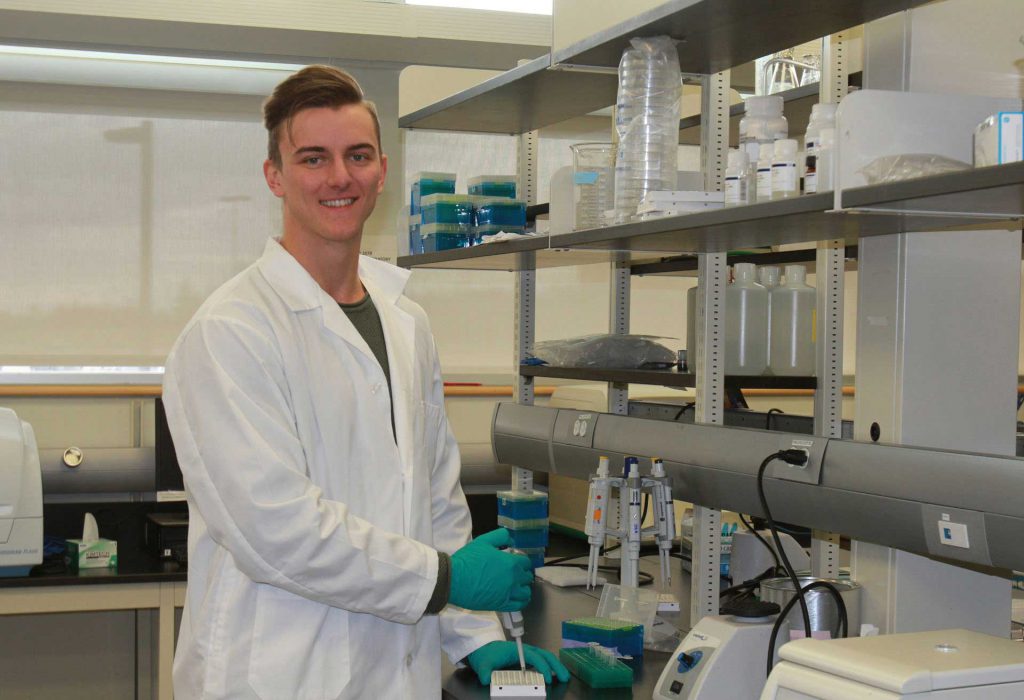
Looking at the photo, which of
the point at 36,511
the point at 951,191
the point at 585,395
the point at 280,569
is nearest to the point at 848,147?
the point at 951,191

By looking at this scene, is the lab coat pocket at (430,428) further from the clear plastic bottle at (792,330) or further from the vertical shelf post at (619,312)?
the vertical shelf post at (619,312)

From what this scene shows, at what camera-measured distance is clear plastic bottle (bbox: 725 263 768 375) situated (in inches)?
90.5

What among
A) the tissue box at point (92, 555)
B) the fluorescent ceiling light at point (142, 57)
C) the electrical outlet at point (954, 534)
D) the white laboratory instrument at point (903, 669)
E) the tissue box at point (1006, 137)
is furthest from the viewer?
the fluorescent ceiling light at point (142, 57)

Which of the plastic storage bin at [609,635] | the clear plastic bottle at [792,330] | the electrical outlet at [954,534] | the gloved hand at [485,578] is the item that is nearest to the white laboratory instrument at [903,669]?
the electrical outlet at [954,534]

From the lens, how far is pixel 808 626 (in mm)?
1752

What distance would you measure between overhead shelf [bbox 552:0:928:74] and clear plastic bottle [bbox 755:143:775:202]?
25 cm

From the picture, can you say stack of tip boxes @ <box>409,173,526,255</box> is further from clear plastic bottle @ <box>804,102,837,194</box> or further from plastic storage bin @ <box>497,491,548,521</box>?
clear plastic bottle @ <box>804,102,837,194</box>

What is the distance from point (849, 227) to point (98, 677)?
3.51 m

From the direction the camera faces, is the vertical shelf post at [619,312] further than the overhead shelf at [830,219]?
Yes

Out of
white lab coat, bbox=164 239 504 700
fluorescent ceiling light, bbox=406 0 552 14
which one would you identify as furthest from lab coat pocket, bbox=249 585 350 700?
fluorescent ceiling light, bbox=406 0 552 14

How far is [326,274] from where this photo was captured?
1.87 m

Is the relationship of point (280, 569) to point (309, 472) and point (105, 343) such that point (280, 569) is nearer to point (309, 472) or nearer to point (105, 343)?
point (309, 472)

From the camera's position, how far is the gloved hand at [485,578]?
5.77ft

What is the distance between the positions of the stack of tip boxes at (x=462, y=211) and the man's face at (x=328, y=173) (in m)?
1.06
